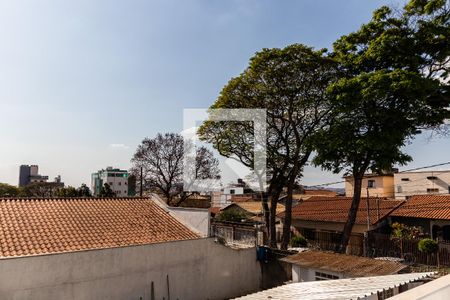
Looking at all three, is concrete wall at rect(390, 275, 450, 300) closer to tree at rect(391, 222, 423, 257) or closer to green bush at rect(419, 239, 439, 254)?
green bush at rect(419, 239, 439, 254)

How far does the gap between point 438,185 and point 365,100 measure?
934 inches

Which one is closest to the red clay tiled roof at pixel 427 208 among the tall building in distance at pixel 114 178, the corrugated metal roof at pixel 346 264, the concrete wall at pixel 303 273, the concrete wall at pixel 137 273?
the corrugated metal roof at pixel 346 264

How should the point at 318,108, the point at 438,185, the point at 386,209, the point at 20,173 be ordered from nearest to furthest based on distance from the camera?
the point at 318,108 → the point at 386,209 → the point at 438,185 → the point at 20,173

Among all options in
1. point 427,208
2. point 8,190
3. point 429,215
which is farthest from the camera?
point 8,190

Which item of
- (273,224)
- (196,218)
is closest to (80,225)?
(196,218)

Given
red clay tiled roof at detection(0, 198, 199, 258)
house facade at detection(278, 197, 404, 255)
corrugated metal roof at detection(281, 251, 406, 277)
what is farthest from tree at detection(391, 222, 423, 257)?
red clay tiled roof at detection(0, 198, 199, 258)

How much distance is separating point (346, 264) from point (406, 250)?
6720mm

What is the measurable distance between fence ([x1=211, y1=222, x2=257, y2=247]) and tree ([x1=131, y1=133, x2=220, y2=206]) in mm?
17229

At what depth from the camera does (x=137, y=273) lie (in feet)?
47.8

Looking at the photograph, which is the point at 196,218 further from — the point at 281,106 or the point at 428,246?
the point at 428,246

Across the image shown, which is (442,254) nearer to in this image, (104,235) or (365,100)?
(365,100)

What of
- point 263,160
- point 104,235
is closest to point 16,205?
point 104,235

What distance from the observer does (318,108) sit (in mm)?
21469

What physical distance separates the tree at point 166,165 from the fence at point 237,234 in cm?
1723
